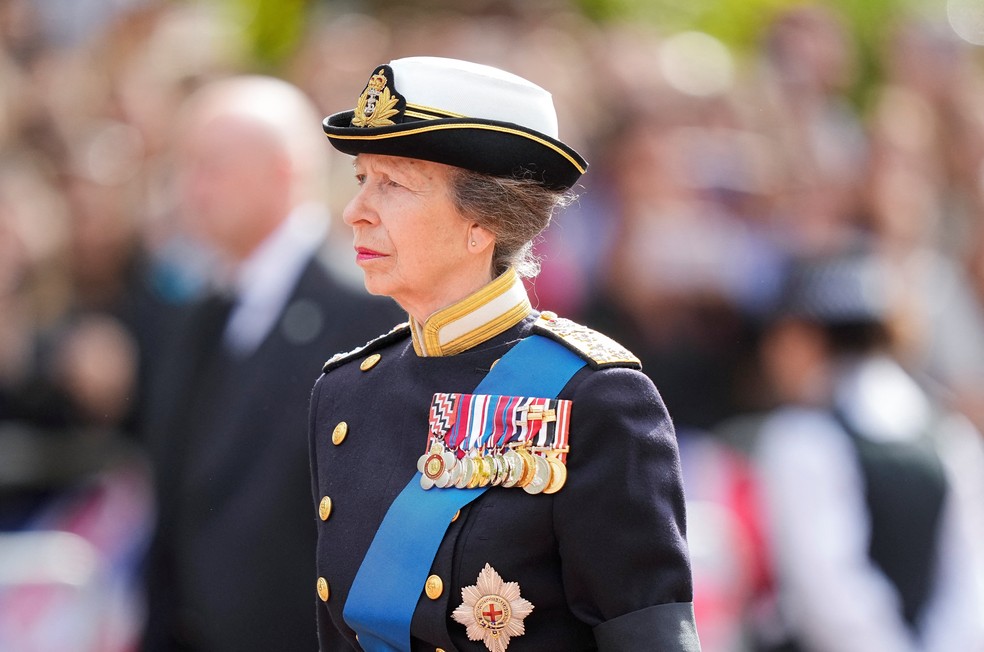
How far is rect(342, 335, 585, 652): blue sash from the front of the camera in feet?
8.85

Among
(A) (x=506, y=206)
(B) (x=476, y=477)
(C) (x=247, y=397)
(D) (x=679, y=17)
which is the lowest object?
(C) (x=247, y=397)

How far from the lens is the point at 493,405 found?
2.77 m

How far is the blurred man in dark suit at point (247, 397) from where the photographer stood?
437 cm

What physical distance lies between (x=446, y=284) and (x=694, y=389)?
14.1 feet

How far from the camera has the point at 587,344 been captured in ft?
9.20

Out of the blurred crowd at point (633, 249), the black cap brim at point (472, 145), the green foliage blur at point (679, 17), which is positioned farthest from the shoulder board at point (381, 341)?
the green foliage blur at point (679, 17)

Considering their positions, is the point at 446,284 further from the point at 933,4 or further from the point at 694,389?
the point at 933,4

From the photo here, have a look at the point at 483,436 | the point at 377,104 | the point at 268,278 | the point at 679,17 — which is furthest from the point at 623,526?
the point at 679,17

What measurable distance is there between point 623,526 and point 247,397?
2236mm

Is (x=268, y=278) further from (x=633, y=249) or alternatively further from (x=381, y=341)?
(x=633, y=249)

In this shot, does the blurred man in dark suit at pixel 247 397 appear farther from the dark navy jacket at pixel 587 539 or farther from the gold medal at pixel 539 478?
the gold medal at pixel 539 478

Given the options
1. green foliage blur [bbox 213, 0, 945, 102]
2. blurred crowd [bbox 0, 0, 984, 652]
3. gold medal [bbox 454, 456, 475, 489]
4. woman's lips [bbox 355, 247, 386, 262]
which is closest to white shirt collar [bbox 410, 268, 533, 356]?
woman's lips [bbox 355, 247, 386, 262]

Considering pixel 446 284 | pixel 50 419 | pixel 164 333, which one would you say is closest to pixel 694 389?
pixel 164 333

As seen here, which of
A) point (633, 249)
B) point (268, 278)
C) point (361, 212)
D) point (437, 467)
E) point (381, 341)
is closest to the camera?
point (437, 467)
